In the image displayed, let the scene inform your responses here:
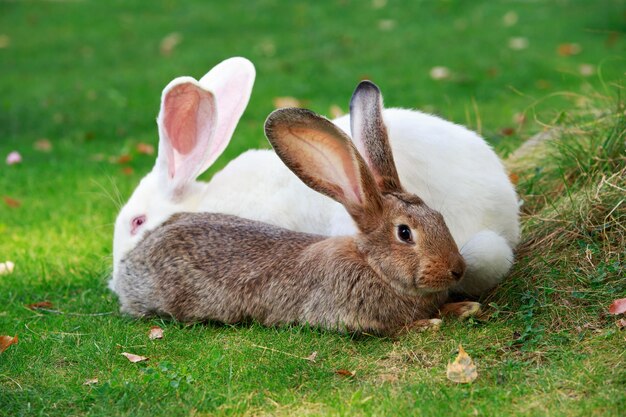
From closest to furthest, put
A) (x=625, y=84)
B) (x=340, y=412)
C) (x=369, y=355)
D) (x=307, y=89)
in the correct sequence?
(x=340, y=412)
(x=369, y=355)
(x=625, y=84)
(x=307, y=89)

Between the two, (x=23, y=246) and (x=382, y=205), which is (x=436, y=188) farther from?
(x=23, y=246)

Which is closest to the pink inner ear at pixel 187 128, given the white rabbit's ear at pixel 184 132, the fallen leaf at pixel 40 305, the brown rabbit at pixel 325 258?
the white rabbit's ear at pixel 184 132

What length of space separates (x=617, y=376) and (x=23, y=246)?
404cm

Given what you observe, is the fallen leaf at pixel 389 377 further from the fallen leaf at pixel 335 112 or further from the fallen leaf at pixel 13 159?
the fallen leaf at pixel 13 159

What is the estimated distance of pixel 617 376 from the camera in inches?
143

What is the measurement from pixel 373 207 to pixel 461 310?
2.12 ft

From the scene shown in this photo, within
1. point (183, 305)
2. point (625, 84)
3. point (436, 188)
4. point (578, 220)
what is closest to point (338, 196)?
point (436, 188)

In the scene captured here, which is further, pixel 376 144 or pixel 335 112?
pixel 335 112

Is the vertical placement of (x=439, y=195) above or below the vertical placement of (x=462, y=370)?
above

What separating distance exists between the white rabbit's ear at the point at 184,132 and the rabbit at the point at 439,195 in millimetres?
244

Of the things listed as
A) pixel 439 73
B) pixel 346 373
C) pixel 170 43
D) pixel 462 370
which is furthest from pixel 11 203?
pixel 170 43

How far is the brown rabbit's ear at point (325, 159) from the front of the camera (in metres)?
4.35

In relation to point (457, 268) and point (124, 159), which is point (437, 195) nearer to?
point (457, 268)

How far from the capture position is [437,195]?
4801 mm
